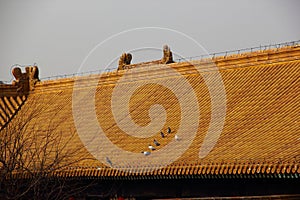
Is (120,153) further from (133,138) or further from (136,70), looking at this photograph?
(136,70)

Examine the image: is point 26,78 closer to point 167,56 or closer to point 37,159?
point 167,56

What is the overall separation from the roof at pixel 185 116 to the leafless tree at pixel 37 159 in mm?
85

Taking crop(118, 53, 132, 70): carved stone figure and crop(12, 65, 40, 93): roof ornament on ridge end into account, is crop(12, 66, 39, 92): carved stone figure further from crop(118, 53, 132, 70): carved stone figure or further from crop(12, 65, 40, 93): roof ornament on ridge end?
crop(118, 53, 132, 70): carved stone figure

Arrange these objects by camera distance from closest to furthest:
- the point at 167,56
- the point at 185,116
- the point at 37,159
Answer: the point at 37,159, the point at 185,116, the point at 167,56

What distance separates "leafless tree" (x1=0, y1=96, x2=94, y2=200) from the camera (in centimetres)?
1277

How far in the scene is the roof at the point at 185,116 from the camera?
42.0 ft

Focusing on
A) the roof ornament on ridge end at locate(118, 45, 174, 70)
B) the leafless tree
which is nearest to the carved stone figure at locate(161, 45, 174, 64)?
the roof ornament on ridge end at locate(118, 45, 174, 70)

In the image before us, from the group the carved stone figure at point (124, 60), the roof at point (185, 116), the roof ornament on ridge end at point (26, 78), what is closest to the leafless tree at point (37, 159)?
the roof at point (185, 116)

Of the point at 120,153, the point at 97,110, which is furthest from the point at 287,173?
the point at 97,110

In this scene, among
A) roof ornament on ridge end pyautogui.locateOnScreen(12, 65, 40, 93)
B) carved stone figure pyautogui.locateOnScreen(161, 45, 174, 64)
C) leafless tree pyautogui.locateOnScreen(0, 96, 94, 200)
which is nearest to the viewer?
leafless tree pyautogui.locateOnScreen(0, 96, 94, 200)

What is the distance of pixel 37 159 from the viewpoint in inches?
585

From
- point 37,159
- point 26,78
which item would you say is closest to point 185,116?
point 37,159

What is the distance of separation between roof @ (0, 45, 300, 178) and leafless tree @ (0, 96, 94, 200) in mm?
85

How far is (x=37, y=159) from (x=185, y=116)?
2934 millimetres
